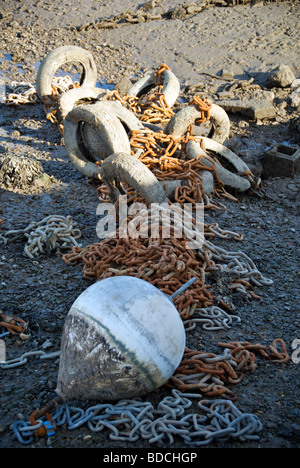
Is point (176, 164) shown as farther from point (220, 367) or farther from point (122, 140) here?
point (220, 367)

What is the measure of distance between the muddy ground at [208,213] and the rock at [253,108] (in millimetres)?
100

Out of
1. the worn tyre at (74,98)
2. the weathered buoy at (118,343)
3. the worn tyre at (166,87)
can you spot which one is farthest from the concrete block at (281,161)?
the weathered buoy at (118,343)

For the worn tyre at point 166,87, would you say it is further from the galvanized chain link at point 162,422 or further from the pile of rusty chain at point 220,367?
the galvanized chain link at point 162,422

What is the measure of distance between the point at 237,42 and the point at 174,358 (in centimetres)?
912

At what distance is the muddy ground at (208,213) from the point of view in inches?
139

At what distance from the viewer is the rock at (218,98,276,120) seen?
8.22m

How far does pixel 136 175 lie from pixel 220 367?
2.45 m

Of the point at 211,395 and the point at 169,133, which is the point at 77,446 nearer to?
the point at 211,395

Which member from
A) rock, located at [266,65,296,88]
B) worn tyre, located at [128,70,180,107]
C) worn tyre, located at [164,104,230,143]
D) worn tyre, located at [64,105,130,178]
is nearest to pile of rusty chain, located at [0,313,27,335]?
worn tyre, located at [64,105,130,178]

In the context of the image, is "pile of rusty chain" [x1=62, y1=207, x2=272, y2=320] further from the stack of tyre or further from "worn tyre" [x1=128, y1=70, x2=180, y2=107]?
"worn tyre" [x1=128, y1=70, x2=180, y2=107]

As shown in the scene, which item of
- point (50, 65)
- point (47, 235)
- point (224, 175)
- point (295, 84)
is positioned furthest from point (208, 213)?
point (295, 84)

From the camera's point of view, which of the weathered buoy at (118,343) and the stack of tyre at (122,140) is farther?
the stack of tyre at (122,140)

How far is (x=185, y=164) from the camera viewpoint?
6.23m

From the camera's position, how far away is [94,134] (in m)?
6.78
